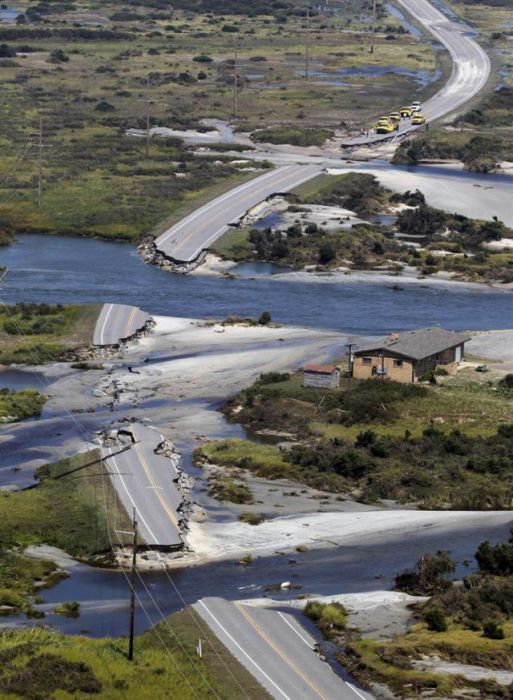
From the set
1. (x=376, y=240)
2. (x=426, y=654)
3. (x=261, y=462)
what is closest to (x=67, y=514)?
(x=261, y=462)

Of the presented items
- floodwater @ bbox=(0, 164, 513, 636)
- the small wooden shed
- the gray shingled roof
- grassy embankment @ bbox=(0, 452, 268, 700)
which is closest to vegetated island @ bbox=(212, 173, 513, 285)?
floodwater @ bbox=(0, 164, 513, 636)

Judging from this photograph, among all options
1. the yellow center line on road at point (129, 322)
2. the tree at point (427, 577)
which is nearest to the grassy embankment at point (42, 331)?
the yellow center line on road at point (129, 322)

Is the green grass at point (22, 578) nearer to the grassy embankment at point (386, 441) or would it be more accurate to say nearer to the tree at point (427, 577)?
the grassy embankment at point (386, 441)

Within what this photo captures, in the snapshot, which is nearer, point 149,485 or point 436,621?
point 436,621

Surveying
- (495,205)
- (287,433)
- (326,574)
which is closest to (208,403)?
(287,433)

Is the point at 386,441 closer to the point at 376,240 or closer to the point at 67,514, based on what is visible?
the point at 67,514

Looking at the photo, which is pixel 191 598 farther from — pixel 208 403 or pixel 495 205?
pixel 495 205
